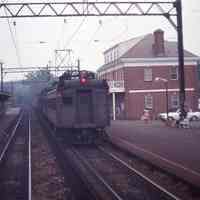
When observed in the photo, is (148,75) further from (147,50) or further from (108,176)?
(108,176)

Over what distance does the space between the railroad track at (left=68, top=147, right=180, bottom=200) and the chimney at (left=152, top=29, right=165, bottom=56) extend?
2761 centimetres

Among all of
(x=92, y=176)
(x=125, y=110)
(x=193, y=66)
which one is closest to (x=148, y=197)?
(x=92, y=176)

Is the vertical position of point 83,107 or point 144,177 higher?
point 83,107

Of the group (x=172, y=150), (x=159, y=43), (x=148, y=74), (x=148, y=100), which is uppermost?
(x=159, y=43)

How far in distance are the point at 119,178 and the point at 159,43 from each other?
110 ft

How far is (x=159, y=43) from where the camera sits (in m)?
45.0

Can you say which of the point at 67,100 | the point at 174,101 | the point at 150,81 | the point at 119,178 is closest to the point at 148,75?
the point at 150,81

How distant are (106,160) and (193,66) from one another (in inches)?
1187

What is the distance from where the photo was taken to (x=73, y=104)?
68.2 feet

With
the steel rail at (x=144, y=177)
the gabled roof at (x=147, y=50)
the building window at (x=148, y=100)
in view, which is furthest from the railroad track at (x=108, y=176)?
the gabled roof at (x=147, y=50)

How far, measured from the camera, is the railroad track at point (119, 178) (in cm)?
1042

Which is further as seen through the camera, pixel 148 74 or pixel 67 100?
pixel 148 74

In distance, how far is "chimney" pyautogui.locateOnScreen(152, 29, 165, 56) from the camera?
44.8m

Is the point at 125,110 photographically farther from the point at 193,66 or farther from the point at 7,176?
the point at 7,176
